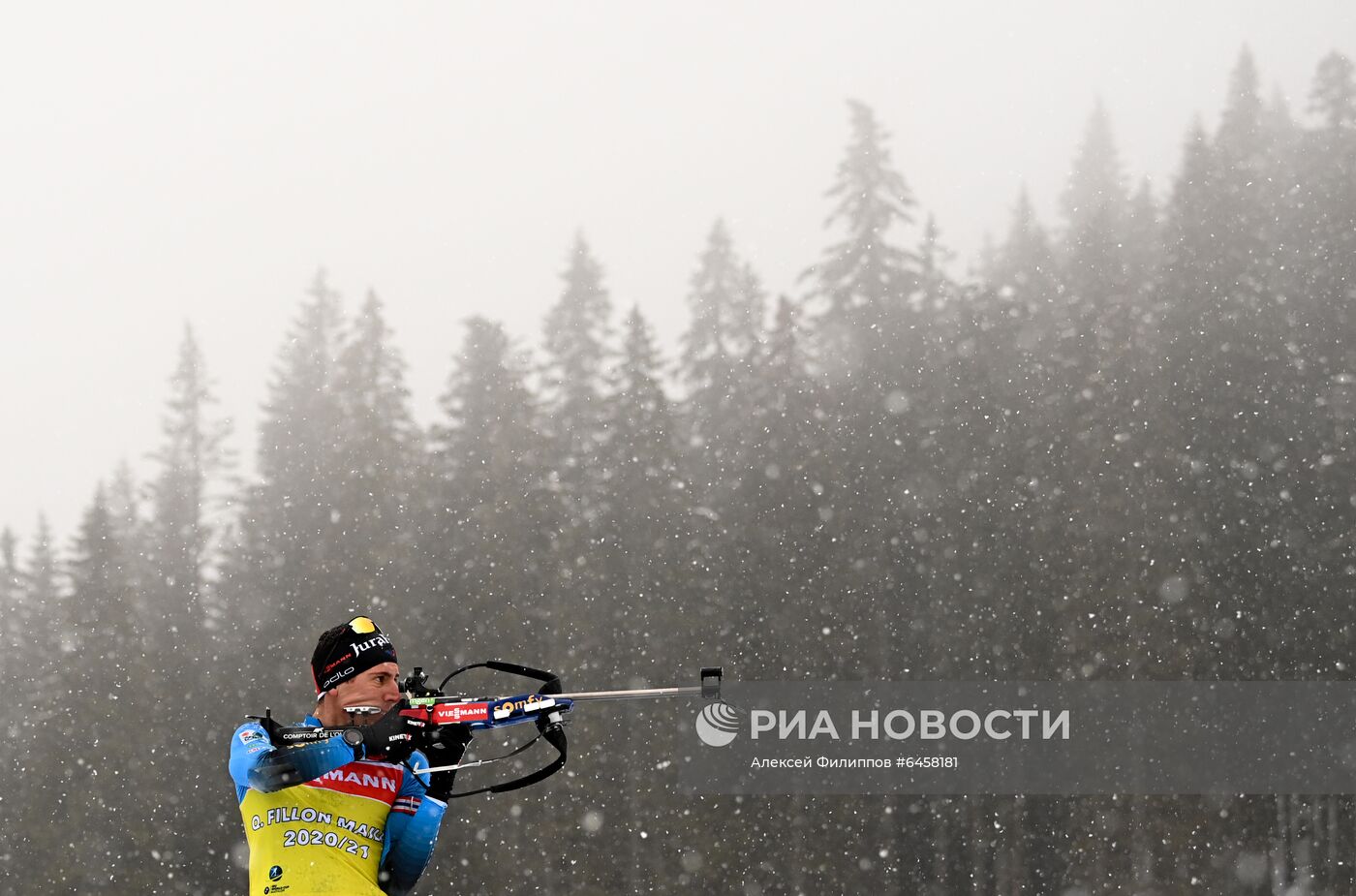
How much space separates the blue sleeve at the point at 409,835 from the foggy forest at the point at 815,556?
20.6 m

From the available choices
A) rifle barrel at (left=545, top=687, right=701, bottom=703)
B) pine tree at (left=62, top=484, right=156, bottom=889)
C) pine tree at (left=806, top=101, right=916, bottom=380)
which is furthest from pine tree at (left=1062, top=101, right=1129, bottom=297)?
rifle barrel at (left=545, top=687, right=701, bottom=703)

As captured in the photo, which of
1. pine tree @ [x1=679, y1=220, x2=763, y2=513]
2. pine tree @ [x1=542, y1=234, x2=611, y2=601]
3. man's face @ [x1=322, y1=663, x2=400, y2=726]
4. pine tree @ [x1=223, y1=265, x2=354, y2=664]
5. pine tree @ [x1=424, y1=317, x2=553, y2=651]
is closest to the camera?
man's face @ [x1=322, y1=663, x2=400, y2=726]

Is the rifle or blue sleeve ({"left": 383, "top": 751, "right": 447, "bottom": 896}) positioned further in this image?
blue sleeve ({"left": 383, "top": 751, "right": 447, "bottom": 896})

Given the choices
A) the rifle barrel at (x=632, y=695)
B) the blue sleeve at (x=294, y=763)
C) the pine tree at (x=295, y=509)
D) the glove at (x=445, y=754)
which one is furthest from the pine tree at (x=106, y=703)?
the blue sleeve at (x=294, y=763)

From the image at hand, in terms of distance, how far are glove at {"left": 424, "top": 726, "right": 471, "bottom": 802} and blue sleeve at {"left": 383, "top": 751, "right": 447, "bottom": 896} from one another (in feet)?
0.28

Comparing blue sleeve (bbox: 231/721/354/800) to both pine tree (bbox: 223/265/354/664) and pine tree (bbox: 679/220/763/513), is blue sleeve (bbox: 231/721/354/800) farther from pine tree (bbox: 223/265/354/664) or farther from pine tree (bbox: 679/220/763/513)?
pine tree (bbox: 679/220/763/513)

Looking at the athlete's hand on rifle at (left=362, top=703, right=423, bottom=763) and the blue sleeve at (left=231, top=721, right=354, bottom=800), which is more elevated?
the athlete's hand on rifle at (left=362, top=703, right=423, bottom=763)

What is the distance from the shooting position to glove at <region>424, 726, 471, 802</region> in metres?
4.48

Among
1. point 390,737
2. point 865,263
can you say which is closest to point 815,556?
point 865,263

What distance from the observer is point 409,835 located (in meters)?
4.49

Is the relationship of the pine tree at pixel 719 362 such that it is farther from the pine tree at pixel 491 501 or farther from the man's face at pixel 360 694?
the man's face at pixel 360 694

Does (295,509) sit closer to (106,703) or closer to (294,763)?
(106,703)

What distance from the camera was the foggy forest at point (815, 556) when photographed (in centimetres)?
2508

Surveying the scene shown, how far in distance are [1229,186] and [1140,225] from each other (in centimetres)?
594
